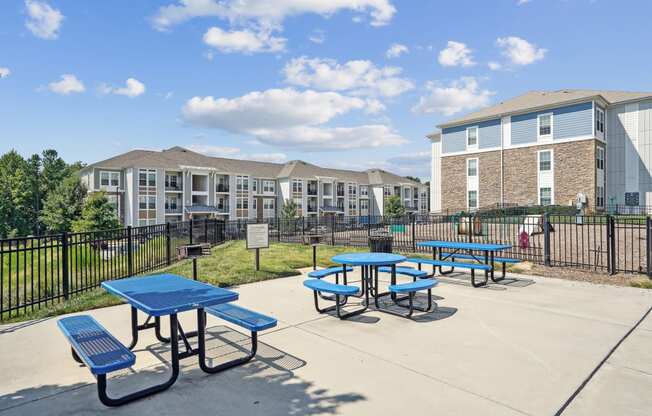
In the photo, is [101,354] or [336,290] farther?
[336,290]

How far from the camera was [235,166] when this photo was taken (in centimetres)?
5588

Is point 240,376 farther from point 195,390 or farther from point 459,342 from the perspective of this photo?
point 459,342

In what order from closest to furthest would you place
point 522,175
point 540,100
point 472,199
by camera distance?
point 522,175, point 540,100, point 472,199

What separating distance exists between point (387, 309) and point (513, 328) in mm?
2141

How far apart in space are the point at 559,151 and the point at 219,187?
4125 centimetres

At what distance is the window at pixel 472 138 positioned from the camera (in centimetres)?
3952

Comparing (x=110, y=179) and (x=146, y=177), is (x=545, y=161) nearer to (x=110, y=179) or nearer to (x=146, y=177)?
(x=146, y=177)

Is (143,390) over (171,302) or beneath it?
beneath

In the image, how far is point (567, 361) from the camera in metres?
4.60

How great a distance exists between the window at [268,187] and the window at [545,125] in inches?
1530

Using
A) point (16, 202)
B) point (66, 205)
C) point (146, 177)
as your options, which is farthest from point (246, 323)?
point (16, 202)

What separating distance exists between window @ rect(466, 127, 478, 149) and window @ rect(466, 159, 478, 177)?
1.52 meters

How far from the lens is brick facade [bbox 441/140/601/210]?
106 feet

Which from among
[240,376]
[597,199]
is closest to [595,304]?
[240,376]
